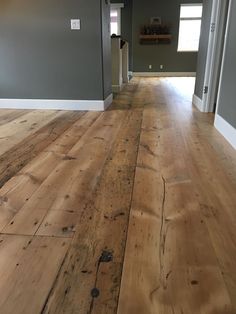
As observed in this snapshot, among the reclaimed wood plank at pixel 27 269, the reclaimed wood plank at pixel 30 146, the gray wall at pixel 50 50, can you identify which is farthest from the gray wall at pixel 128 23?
the reclaimed wood plank at pixel 27 269

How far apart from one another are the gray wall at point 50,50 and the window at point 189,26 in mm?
6074

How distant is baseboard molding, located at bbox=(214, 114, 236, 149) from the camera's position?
2416 millimetres

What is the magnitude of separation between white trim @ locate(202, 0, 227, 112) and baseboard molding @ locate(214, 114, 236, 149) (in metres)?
0.81

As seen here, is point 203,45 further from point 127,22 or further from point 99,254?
point 127,22

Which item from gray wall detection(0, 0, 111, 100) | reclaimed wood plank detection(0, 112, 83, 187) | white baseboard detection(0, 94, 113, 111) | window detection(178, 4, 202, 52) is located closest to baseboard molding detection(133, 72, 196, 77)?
window detection(178, 4, 202, 52)

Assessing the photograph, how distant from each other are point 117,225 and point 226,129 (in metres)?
1.79

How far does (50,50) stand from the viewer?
3.71 meters

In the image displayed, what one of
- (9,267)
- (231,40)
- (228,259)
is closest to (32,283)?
(9,267)

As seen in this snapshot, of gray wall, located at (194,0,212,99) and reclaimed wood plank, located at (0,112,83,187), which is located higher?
gray wall, located at (194,0,212,99)

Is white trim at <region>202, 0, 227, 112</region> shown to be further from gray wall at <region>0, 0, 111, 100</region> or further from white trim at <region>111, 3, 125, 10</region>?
white trim at <region>111, 3, 125, 10</region>

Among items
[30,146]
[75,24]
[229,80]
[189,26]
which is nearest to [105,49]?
[75,24]

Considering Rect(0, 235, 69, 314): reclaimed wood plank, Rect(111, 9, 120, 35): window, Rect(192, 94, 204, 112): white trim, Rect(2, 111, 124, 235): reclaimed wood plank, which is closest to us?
Rect(0, 235, 69, 314): reclaimed wood plank

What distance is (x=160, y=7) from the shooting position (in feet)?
28.0

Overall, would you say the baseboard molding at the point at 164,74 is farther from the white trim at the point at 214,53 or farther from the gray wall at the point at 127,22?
the white trim at the point at 214,53
